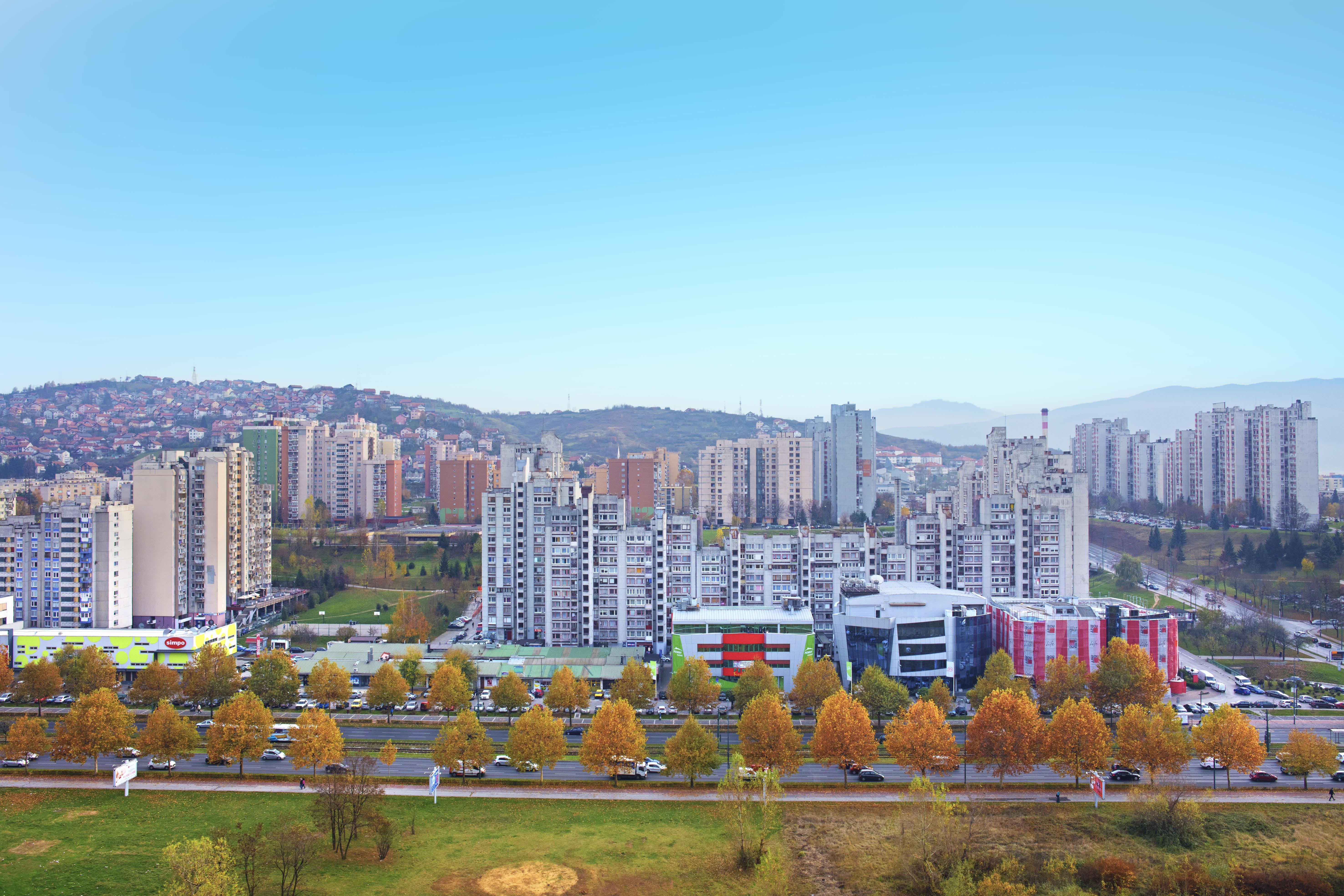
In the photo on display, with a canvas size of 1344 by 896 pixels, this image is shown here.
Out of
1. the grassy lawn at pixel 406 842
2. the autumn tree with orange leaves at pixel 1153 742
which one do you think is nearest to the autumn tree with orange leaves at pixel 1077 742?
the autumn tree with orange leaves at pixel 1153 742

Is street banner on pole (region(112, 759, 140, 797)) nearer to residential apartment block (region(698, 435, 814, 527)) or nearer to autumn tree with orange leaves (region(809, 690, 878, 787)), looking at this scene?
autumn tree with orange leaves (region(809, 690, 878, 787))

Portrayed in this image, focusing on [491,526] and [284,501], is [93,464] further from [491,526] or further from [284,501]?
[491,526]

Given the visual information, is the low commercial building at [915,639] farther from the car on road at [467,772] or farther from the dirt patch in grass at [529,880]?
the dirt patch in grass at [529,880]

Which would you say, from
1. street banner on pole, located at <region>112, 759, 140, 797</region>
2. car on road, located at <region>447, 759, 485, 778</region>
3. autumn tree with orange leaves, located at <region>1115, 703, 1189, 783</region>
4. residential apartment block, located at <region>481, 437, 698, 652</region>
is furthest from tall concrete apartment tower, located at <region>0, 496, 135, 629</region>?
autumn tree with orange leaves, located at <region>1115, 703, 1189, 783</region>

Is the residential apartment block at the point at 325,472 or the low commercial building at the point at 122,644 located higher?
the residential apartment block at the point at 325,472

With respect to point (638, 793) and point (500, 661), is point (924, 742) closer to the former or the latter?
point (638, 793)

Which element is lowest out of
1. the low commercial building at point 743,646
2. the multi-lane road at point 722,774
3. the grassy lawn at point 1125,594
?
the multi-lane road at point 722,774

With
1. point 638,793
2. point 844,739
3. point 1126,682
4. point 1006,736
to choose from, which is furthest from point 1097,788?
point 638,793

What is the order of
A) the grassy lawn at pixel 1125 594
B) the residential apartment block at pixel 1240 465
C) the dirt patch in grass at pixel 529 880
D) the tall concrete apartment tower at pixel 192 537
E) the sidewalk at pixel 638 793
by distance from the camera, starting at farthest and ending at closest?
the residential apartment block at pixel 1240 465 < the grassy lawn at pixel 1125 594 < the tall concrete apartment tower at pixel 192 537 < the sidewalk at pixel 638 793 < the dirt patch in grass at pixel 529 880
